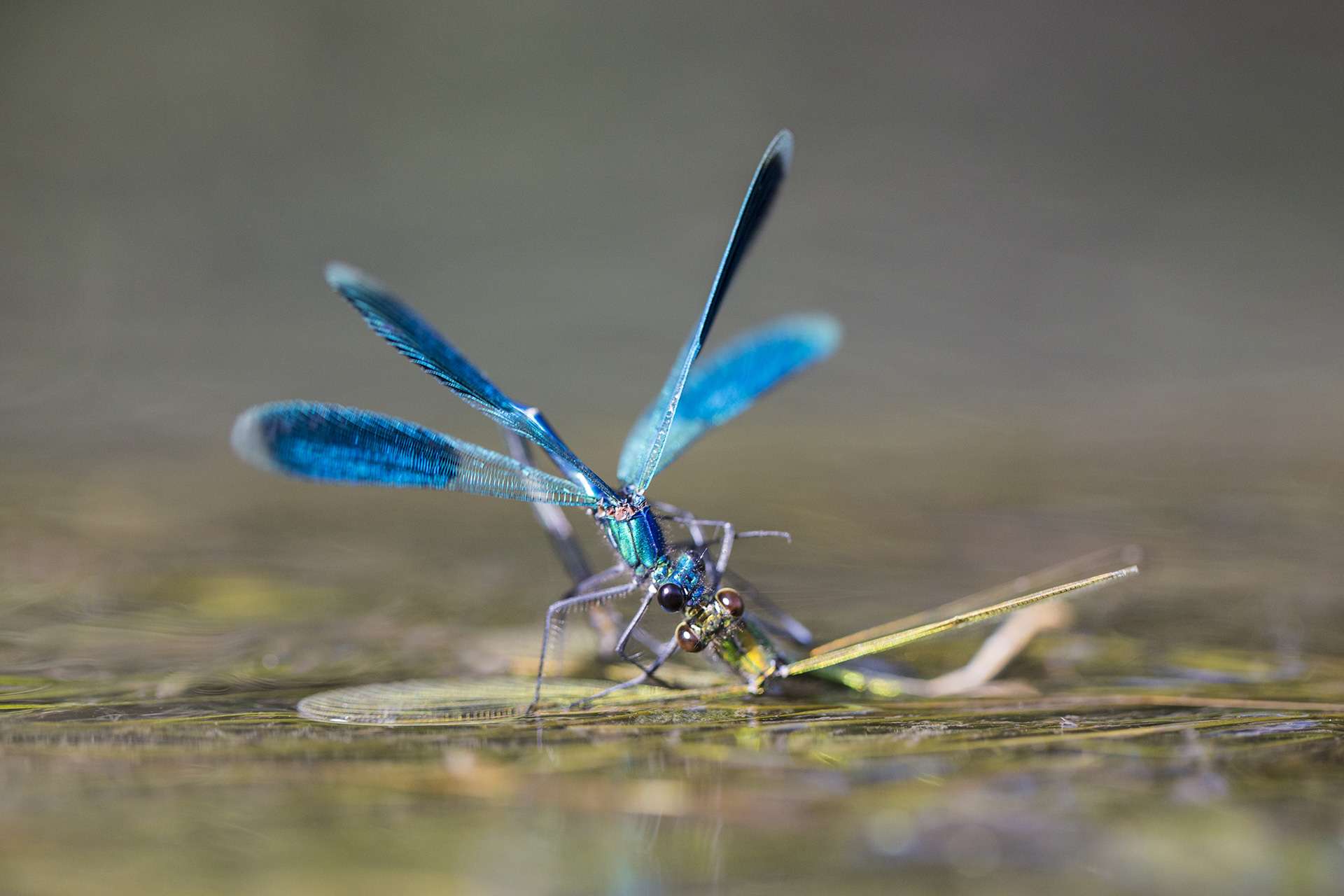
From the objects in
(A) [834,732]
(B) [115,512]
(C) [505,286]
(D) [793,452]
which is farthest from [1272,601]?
(C) [505,286]

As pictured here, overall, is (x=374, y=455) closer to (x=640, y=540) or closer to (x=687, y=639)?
(x=640, y=540)

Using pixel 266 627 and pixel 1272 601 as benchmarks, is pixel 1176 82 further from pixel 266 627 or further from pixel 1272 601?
pixel 266 627

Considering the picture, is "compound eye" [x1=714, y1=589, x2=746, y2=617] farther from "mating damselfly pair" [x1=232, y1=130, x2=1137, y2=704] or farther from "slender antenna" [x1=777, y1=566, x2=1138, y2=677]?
"slender antenna" [x1=777, y1=566, x2=1138, y2=677]

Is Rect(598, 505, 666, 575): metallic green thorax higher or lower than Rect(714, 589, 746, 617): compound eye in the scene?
higher

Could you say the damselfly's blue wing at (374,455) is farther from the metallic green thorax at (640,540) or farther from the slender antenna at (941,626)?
the slender antenna at (941,626)

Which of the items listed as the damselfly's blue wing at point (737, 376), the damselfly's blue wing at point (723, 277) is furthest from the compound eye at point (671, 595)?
the damselfly's blue wing at point (737, 376)

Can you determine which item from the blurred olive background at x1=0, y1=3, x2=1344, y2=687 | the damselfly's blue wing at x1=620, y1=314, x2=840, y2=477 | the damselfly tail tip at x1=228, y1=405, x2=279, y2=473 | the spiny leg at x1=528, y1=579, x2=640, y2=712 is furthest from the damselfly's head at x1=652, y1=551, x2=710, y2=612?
the damselfly tail tip at x1=228, y1=405, x2=279, y2=473

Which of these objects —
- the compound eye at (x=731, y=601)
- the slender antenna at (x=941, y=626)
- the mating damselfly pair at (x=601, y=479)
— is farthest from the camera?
the compound eye at (x=731, y=601)

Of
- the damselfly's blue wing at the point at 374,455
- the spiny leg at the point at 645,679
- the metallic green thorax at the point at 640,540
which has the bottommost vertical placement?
the spiny leg at the point at 645,679
